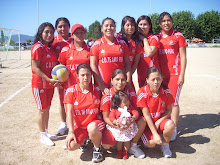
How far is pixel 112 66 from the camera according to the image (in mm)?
3604

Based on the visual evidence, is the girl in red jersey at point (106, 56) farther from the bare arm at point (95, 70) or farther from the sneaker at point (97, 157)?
the sneaker at point (97, 157)

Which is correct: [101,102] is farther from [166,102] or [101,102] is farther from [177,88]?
[177,88]

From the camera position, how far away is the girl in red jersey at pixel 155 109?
3.33m

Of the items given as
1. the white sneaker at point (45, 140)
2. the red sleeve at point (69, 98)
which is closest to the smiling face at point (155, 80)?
the red sleeve at point (69, 98)

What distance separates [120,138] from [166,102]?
1090 mm

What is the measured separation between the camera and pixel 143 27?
395 cm

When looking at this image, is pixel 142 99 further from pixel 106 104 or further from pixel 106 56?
pixel 106 56

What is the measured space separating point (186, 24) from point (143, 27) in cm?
6522

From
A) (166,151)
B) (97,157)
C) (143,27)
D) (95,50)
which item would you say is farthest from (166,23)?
(97,157)

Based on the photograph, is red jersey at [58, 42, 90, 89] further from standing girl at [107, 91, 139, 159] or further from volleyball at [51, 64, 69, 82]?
standing girl at [107, 91, 139, 159]

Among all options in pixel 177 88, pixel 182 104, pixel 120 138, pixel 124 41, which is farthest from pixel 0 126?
pixel 182 104

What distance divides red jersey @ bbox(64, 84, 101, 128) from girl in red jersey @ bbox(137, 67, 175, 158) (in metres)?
0.82

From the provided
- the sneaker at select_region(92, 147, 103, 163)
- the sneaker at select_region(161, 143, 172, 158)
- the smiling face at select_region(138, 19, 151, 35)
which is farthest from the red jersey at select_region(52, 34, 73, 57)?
the sneaker at select_region(161, 143, 172, 158)

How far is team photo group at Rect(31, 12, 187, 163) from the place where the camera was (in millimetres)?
3303
